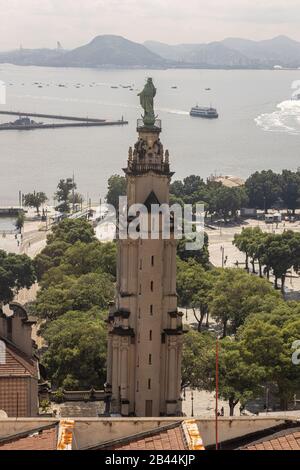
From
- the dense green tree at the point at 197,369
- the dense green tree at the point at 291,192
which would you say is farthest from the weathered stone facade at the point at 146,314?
the dense green tree at the point at 291,192

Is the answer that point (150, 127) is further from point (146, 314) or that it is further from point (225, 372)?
point (225, 372)

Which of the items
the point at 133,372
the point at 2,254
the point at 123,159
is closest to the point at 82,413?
the point at 133,372

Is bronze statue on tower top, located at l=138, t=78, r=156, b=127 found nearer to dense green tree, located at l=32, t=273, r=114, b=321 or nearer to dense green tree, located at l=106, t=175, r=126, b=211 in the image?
dense green tree, located at l=32, t=273, r=114, b=321

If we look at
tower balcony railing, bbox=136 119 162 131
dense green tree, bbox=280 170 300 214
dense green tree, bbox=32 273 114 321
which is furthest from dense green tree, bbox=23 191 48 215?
tower balcony railing, bbox=136 119 162 131

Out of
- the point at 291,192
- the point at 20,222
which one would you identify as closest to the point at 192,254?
the point at 20,222

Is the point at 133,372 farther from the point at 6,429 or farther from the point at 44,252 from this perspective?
the point at 44,252

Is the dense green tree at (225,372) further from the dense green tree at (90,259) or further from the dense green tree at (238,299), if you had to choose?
the dense green tree at (90,259)
